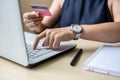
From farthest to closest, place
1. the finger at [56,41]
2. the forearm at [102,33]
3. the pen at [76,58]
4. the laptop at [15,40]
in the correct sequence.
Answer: the forearm at [102,33]
the finger at [56,41]
the pen at [76,58]
the laptop at [15,40]

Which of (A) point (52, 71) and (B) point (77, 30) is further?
(B) point (77, 30)

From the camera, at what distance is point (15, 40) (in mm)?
703

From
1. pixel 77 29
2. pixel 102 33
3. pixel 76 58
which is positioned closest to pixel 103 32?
pixel 102 33

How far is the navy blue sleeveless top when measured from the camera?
1.36 metres

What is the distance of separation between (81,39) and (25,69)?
387mm

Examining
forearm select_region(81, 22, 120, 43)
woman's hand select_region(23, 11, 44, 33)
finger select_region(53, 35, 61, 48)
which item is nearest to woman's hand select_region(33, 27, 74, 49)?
finger select_region(53, 35, 61, 48)

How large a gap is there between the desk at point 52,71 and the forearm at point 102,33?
17 cm

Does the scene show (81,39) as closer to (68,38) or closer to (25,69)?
(68,38)

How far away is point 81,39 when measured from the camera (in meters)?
1.05

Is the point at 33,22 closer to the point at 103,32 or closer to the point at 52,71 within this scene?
the point at 103,32

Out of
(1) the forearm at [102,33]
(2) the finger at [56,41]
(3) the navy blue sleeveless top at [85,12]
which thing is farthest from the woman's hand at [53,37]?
(3) the navy blue sleeveless top at [85,12]

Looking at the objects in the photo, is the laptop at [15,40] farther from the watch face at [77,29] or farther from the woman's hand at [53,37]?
the watch face at [77,29]

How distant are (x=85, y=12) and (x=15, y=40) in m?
0.81

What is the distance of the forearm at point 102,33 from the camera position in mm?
989
